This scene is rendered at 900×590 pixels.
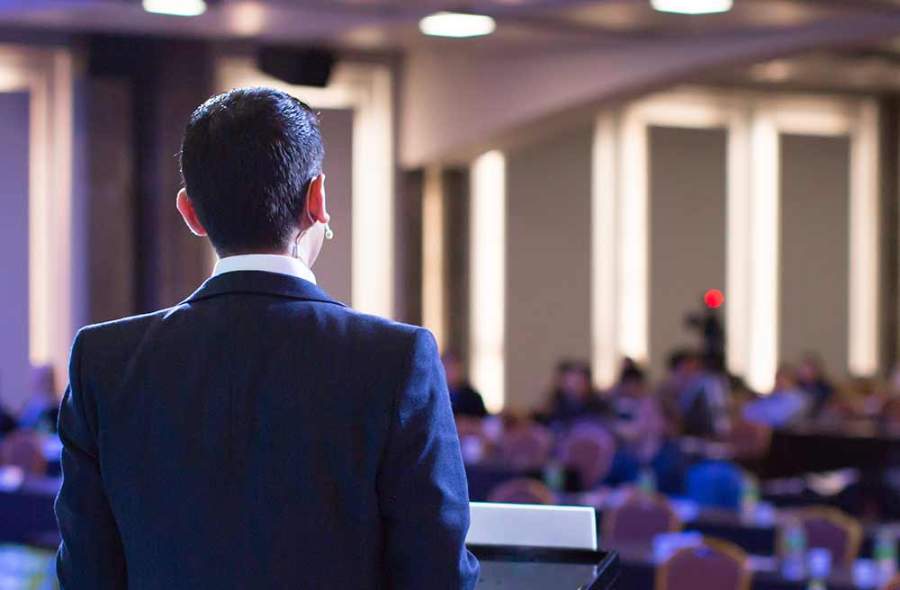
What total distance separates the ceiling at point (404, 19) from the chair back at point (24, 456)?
320 cm

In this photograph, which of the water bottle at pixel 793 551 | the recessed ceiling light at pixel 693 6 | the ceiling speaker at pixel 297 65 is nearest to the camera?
the water bottle at pixel 793 551

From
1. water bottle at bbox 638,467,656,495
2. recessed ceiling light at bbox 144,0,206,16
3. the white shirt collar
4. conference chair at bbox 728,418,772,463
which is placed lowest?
conference chair at bbox 728,418,772,463

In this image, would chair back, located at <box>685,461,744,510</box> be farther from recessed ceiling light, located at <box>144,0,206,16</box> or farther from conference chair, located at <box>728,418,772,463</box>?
recessed ceiling light, located at <box>144,0,206,16</box>

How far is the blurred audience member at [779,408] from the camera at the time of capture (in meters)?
13.5

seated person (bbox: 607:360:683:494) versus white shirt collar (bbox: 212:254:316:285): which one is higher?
white shirt collar (bbox: 212:254:316:285)

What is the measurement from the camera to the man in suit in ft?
4.94

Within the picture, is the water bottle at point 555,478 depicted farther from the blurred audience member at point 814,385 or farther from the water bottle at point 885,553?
the blurred audience member at point 814,385

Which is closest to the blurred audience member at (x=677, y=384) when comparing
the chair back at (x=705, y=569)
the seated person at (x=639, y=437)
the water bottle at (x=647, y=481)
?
the seated person at (x=639, y=437)

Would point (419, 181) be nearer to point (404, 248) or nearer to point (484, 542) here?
point (404, 248)

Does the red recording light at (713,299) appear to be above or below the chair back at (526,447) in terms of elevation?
above

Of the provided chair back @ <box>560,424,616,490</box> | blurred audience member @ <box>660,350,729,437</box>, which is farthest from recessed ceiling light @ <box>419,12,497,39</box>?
blurred audience member @ <box>660,350,729,437</box>

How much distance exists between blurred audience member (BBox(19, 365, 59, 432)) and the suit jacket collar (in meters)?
9.97

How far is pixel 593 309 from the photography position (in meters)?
17.1

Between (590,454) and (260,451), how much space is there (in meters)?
9.22
